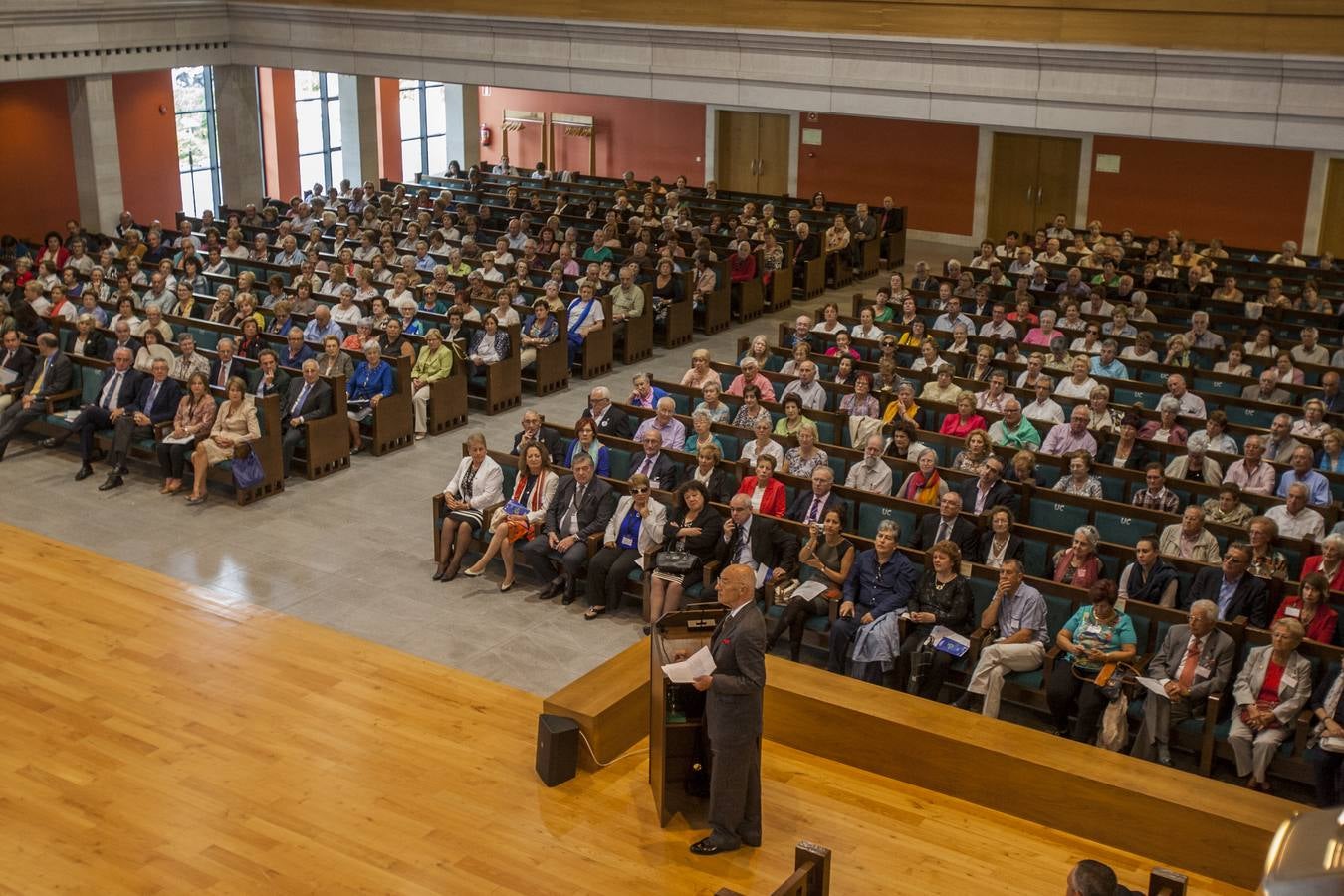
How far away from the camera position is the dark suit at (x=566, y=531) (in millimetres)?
8148

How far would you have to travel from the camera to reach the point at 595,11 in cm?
1642

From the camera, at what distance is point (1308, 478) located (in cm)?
818

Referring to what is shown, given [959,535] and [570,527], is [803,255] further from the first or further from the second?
[959,535]

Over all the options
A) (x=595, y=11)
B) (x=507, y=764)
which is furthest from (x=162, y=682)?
(x=595, y=11)

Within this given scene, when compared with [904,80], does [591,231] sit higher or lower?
lower

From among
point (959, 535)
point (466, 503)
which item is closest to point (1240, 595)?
point (959, 535)

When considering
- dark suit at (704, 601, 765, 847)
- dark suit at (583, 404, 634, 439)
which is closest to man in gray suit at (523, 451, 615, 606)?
dark suit at (583, 404, 634, 439)

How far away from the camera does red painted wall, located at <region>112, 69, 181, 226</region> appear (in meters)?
18.5

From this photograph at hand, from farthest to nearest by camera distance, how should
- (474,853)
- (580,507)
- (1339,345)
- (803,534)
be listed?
(1339,345) < (580,507) < (803,534) < (474,853)

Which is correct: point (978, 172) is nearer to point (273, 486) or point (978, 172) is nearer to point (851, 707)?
point (273, 486)

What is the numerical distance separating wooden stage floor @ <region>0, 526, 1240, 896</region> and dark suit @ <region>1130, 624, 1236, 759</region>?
1052 millimetres

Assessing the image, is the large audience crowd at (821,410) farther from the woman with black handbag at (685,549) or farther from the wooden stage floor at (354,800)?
the wooden stage floor at (354,800)

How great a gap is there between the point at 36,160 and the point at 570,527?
40.8 feet

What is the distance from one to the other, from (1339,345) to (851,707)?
7.20 meters
